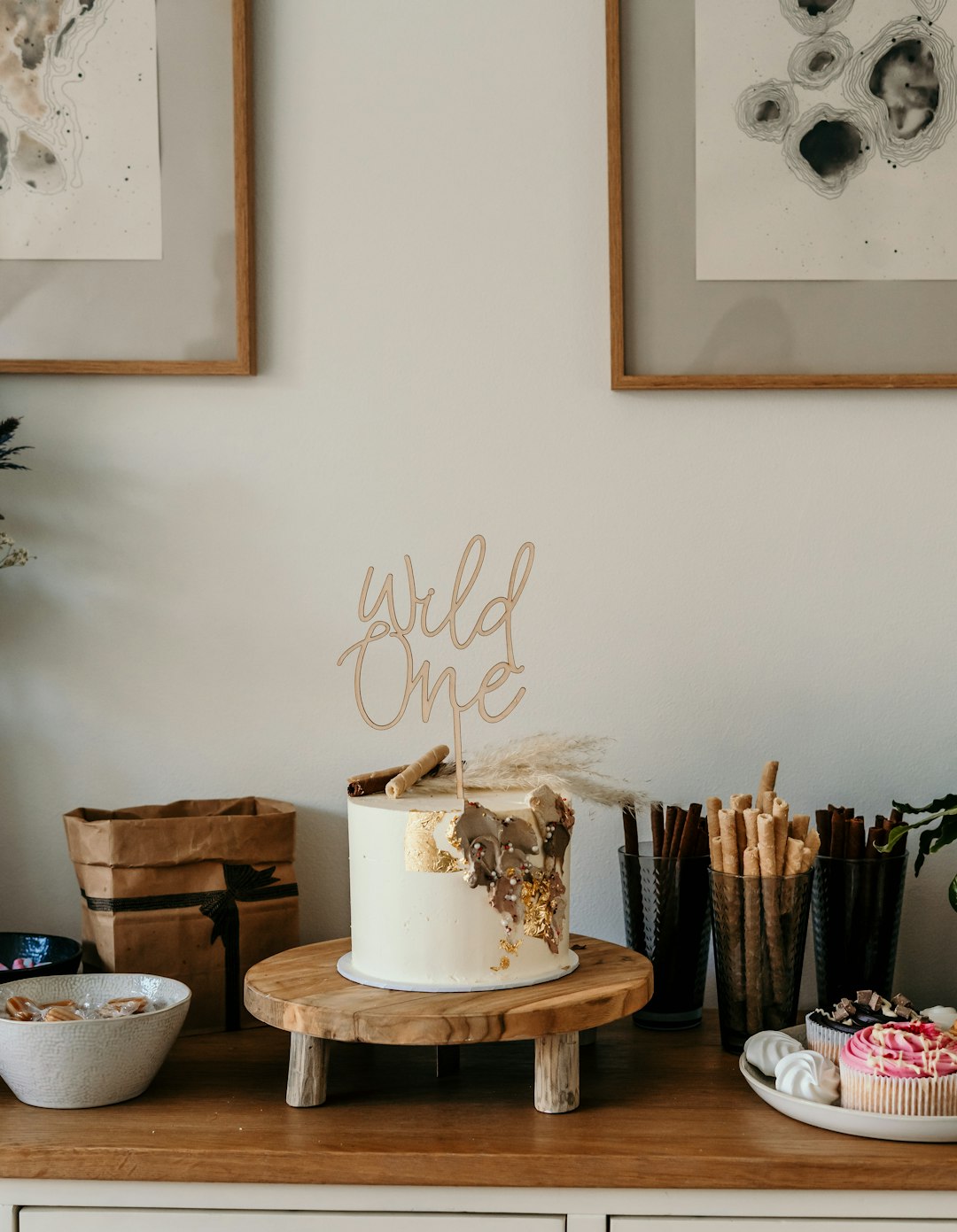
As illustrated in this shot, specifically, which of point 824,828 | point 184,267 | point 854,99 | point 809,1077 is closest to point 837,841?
point 824,828

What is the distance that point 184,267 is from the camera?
1.20m

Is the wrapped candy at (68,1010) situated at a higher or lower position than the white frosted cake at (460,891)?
lower

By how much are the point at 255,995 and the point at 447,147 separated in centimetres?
85

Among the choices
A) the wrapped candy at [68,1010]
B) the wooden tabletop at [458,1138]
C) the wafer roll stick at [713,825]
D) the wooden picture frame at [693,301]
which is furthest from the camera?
the wooden picture frame at [693,301]

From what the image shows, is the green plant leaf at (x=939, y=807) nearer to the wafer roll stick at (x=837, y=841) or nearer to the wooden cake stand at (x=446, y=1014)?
the wafer roll stick at (x=837, y=841)

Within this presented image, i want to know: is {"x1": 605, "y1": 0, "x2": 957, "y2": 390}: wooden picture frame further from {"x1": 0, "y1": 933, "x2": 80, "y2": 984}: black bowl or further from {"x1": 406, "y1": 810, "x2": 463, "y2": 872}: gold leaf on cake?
{"x1": 0, "y1": 933, "x2": 80, "y2": 984}: black bowl

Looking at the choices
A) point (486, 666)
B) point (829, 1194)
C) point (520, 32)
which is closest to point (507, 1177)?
point (829, 1194)

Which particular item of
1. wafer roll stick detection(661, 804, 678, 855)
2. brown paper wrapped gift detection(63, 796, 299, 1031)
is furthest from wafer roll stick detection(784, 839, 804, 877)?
brown paper wrapped gift detection(63, 796, 299, 1031)

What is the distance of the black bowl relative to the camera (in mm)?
1024

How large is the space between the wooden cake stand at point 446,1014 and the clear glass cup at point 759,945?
10 cm

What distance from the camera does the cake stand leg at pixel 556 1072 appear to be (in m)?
0.87

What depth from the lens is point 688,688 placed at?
1.21 metres

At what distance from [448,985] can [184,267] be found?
0.77 m

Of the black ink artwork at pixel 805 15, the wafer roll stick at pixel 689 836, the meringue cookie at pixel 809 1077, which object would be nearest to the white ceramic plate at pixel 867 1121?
the meringue cookie at pixel 809 1077
